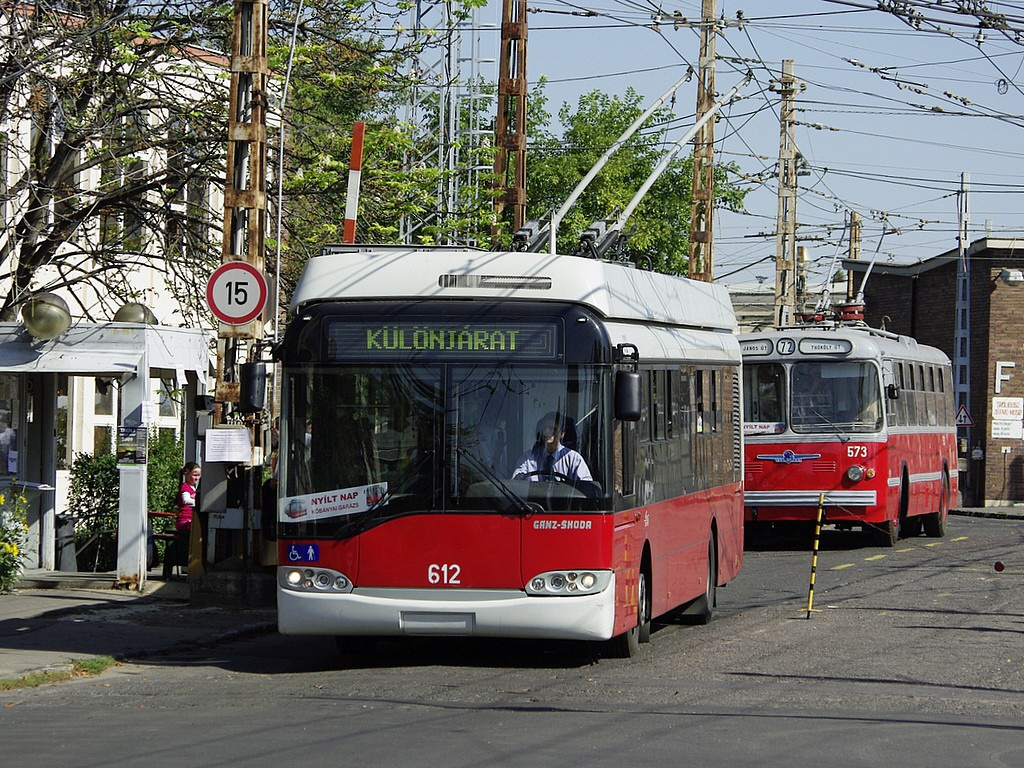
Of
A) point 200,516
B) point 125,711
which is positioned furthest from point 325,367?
point 200,516

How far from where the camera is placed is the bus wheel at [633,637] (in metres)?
13.1

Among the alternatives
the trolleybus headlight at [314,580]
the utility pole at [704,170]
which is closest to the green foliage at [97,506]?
the trolleybus headlight at [314,580]

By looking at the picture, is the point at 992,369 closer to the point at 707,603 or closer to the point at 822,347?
the point at 822,347

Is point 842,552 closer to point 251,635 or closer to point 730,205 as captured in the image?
point 251,635

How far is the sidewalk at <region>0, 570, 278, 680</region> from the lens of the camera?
13375 mm

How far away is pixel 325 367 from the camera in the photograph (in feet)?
40.5

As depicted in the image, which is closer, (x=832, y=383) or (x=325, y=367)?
(x=325, y=367)

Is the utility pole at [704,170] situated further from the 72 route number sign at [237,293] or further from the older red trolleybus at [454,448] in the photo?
the older red trolleybus at [454,448]

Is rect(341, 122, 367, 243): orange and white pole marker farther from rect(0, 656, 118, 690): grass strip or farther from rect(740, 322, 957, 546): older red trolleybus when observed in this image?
rect(740, 322, 957, 546): older red trolleybus

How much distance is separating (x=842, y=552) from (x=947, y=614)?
922 centimetres

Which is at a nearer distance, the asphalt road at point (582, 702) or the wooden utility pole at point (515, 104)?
the asphalt road at point (582, 702)

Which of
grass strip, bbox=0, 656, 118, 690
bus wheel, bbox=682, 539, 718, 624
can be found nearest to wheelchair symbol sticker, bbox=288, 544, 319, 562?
grass strip, bbox=0, 656, 118, 690

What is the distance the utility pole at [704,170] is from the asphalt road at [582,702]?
678 inches

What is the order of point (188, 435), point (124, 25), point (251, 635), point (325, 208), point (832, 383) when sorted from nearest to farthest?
point (251, 635)
point (124, 25)
point (188, 435)
point (325, 208)
point (832, 383)
